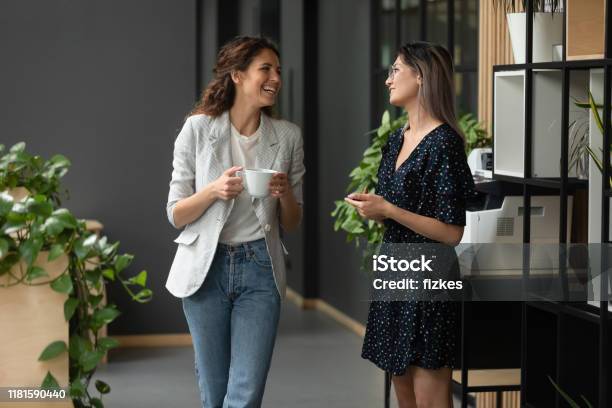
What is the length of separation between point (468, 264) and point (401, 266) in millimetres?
536

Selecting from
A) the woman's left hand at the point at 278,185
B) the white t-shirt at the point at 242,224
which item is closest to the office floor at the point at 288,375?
the white t-shirt at the point at 242,224

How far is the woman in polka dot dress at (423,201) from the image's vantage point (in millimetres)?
2955

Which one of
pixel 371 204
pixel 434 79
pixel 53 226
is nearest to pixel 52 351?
pixel 53 226

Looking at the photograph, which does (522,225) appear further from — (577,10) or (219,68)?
(219,68)

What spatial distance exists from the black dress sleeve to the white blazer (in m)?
0.48

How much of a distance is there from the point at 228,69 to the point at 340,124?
17.0 ft

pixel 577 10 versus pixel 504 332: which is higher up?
pixel 577 10

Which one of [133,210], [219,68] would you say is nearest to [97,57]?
[133,210]

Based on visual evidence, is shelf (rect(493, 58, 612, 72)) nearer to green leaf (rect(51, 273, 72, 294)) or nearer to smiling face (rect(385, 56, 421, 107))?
smiling face (rect(385, 56, 421, 107))

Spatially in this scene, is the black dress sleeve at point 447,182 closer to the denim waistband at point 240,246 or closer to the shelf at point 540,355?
the denim waistband at point 240,246

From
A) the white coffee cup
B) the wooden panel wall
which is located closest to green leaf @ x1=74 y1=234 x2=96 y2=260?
the white coffee cup

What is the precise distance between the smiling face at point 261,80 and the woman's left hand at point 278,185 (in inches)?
10.2

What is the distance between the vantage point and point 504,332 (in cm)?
393

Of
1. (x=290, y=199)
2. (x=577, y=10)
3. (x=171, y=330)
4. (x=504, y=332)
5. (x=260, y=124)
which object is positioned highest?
(x=577, y=10)
